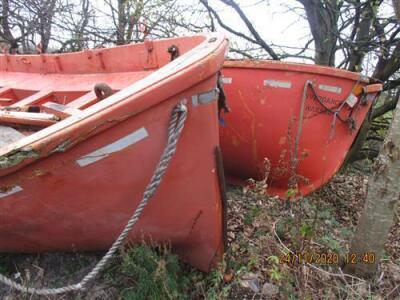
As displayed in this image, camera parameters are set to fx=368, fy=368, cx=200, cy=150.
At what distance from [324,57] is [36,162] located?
15.4 ft

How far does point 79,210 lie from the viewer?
1904mm

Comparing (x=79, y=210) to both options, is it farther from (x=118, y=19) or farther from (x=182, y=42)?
(x=118, y=19)

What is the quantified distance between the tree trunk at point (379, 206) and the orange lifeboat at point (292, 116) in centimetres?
81

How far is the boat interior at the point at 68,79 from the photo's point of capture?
2.20 meters

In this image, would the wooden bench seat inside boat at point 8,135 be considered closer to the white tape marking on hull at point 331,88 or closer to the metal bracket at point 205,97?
the metal bracket at point 205,97

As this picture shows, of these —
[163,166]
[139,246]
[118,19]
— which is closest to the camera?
[163,166]

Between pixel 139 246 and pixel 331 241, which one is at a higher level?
pixel 139 246

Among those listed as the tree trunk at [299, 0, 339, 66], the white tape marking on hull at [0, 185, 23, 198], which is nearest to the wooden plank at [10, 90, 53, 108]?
the white tape marking on hull at [0, 185, 23, 198]

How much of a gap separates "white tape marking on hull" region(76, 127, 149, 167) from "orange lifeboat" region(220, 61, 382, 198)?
5.35 ft

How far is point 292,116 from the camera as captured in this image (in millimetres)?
3219

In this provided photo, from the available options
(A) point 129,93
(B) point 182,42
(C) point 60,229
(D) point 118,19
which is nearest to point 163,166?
(A) point 129,93

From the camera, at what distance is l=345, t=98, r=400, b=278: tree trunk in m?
2.11

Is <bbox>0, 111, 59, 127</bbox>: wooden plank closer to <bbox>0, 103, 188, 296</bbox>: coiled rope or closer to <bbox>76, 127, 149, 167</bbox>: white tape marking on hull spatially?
<bbox>76, 127, 149, 167</bbox>: white tape marking on hull

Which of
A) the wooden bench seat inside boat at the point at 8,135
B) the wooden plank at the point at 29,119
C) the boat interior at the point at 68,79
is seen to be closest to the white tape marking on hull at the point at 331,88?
the boat interior at the point at 68,79
